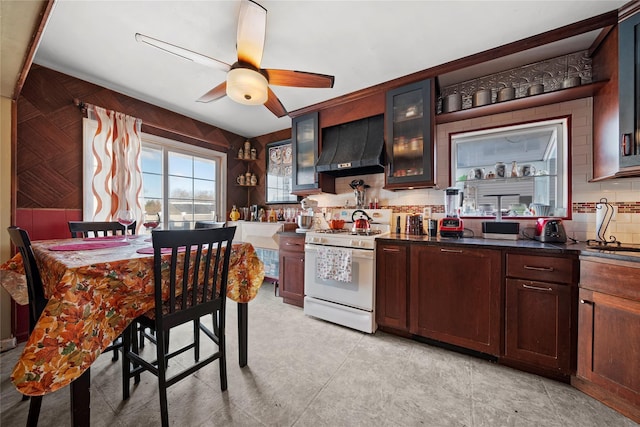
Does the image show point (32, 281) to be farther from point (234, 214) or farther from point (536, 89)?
point (536, 89)

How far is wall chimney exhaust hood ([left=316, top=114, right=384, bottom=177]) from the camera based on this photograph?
267 cm

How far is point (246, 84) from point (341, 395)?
6.99 ft

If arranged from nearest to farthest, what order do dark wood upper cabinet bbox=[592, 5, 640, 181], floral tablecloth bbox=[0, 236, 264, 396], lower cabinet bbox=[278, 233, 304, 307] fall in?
floral tablecloth bbox=[0, 236, 264, 396] < dark wood upper cabinet bbox=[592, 5, 640, 181] < lower cabinet bbox=[278, 233, 304, 307]

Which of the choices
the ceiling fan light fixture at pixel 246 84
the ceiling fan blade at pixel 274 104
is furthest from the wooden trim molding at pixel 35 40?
the ceiling fan blade at pixel 274 104

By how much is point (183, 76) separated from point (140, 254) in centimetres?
207

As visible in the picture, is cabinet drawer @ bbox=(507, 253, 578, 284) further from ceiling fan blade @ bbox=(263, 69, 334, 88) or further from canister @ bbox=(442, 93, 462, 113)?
ceiling fan blade @ bbox=(263, 69, 334, 88)

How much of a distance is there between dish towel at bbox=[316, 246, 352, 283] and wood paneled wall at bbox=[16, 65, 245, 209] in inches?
101

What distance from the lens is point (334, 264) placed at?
2.43 meters

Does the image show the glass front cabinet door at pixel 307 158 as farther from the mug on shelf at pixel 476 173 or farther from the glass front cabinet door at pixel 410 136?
the mug on shelf at pixel 476 173

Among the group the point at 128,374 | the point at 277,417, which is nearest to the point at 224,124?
the point at 128,374

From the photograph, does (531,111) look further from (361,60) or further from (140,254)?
(140,254)

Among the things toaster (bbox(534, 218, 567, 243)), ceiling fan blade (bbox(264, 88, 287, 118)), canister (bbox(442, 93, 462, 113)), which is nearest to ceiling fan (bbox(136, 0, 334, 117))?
ceiling fan blade (bbox(264, 88, 287, 118))

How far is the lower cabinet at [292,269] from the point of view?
2.93 meters

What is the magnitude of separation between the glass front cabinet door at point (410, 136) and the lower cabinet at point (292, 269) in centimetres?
129
